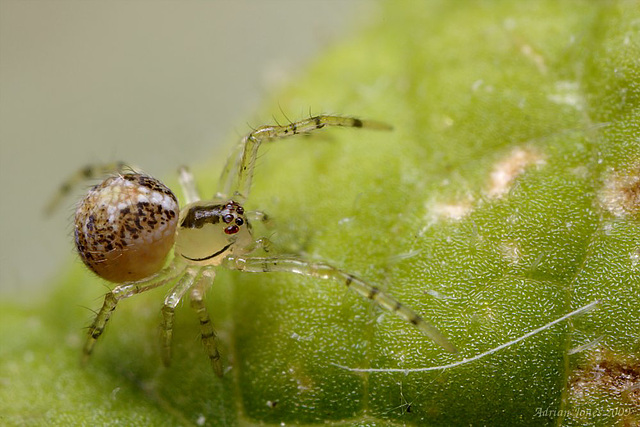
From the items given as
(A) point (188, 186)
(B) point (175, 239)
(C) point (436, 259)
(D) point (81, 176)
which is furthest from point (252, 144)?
(D) point (81, 176)

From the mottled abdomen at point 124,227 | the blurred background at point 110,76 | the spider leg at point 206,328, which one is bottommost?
the spider leg at point 206,328

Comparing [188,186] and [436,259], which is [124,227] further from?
[436,259]

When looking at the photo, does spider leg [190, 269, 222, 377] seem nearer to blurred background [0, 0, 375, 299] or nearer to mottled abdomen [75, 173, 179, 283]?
mottled abdomen [75, 173, 179, 283]

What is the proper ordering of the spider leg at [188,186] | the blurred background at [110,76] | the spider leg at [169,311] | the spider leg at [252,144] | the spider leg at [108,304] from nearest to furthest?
the spider leg at [169,311] → the spider leg at [108,304] → the spider leg at [252,144] → the spider leg at [188,186] → the blurred background at [110,76]

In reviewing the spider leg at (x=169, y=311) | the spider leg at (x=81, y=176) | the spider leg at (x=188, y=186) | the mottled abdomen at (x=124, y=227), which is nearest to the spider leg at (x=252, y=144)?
the spider leg at (x=188, y=186)

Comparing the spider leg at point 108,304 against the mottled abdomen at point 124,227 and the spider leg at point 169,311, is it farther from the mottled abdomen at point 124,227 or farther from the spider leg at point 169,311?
the spider leg at point 169,311

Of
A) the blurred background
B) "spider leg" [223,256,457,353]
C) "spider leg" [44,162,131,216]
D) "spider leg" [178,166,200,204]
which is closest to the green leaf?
"spider leg" [223,256,457,353]

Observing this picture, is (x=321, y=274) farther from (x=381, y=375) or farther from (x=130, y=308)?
(x=130, y=308)
